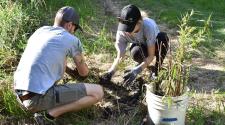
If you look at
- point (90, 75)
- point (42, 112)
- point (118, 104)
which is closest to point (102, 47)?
point (90, 75)

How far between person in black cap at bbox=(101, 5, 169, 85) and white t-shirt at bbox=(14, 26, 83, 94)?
0.60 metres

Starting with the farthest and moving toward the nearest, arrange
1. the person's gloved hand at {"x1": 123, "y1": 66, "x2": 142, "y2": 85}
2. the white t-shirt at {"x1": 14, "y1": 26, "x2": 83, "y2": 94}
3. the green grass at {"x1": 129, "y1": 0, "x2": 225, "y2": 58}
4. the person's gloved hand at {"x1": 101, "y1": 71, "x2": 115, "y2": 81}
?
the green grass at {"x1": 129, "y1": 0, "x2": 225, "y2": 58}, the person's gloved hand at {"x1": 101, "y1": 71, "x2": 115, "y2": 81}, the person's gloved hand at {"x1": 123, "y1": 66, "x2": 142, "y2": 85}, the white t-shirt at {"x1": 14, "y1": 26, "x2": 83, "y2": 94}

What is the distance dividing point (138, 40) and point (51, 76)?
3.98 feet

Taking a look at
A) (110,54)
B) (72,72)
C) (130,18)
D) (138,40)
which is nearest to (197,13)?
(110,54)

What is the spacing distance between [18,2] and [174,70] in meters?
3.05

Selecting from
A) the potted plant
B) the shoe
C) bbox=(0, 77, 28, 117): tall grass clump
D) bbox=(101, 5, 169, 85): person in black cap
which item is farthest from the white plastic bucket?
bbox=(0, 77, 28, 117): tall grass clump

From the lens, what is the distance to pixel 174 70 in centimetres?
397

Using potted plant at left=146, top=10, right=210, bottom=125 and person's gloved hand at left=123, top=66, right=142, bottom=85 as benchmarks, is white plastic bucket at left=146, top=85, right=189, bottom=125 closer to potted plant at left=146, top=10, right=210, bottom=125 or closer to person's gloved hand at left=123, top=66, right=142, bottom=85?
potted plant at left=146, top=10, right=210, bottom=125

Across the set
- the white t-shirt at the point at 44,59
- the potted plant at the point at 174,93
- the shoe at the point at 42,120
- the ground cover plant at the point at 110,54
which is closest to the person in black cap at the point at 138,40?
the ground cover plant at the point at 110,54

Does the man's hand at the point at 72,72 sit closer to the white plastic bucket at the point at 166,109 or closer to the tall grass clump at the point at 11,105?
the tall grass clump at the point at 11,105

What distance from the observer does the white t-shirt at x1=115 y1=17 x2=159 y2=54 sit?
4.72 m

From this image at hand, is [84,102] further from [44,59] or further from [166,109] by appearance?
[166,109]

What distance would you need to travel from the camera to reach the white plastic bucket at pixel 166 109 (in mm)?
3930

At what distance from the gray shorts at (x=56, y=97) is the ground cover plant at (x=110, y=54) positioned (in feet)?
0.78
